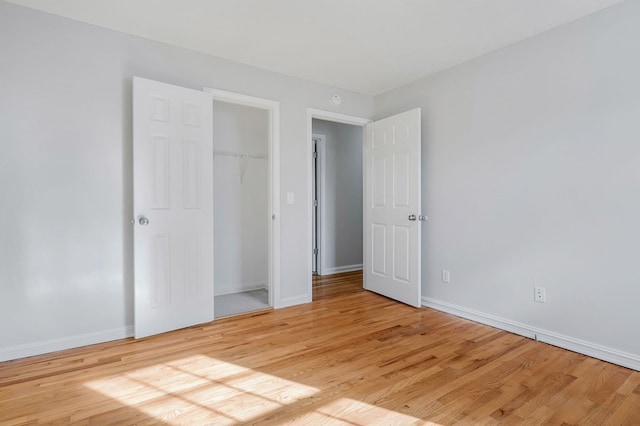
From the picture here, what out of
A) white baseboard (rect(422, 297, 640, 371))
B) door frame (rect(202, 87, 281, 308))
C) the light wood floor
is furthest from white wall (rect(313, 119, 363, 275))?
the light wood floor

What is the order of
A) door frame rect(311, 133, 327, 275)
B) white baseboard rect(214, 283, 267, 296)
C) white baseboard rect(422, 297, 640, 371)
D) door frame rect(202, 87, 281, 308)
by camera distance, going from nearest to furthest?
white baseboard rect(422, 297, 640, 371) → door frame rect(202, 87, 281, 308) → white baseboard rect(214, 283, 267, 296) → door frame rect(311, 133, 327, 275)

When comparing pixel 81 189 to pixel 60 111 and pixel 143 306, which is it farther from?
pixel 143 306

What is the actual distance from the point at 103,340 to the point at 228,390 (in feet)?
4.38

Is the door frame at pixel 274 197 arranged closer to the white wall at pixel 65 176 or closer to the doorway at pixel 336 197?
the white wall at pixel 65 176

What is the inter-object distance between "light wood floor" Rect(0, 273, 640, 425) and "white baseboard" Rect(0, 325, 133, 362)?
0.07 metres

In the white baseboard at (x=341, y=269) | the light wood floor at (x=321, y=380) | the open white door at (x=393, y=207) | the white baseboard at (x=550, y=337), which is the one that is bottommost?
the light wood floor at (x=321, y=380)

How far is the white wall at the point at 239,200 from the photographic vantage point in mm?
3832

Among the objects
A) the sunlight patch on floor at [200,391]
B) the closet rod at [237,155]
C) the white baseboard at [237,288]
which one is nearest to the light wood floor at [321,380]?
the sunlight patch on floor at [200,391]

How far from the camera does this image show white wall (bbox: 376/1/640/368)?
213cm

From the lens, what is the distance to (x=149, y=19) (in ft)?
7.80

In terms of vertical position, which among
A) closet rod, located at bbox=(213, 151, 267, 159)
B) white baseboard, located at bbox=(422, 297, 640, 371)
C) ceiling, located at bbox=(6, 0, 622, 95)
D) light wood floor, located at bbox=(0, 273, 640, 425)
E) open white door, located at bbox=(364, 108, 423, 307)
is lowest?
light wood floor, located at bbox=(0, 273, 640, 425)

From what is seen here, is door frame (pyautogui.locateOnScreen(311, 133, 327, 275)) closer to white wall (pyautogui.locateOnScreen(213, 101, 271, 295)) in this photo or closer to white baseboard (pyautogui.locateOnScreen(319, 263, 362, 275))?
white baseboard (pyautogui.locateOnScreen(319, 263, 362, 275))

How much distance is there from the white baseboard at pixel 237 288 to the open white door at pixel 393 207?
54.4 inches

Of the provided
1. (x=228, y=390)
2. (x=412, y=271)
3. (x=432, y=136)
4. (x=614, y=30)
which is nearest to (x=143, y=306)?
(x=228, y=390)
